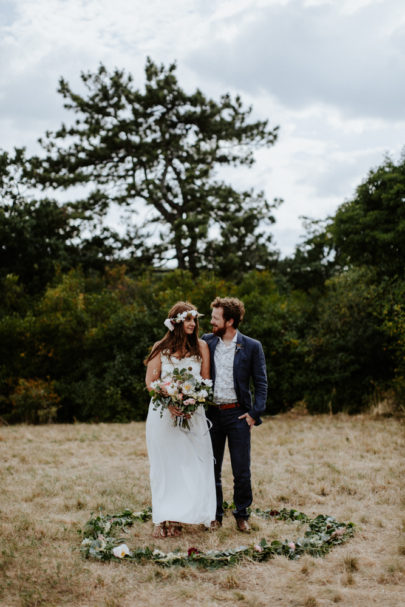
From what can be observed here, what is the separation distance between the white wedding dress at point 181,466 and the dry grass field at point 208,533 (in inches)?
9.6

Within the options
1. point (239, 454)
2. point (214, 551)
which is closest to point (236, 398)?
point (239, 454)

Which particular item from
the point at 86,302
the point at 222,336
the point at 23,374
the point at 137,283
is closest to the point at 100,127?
the point at 137,283

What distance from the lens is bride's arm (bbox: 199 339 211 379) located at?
17.7ft

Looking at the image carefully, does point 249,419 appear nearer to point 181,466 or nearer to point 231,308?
point 181,466

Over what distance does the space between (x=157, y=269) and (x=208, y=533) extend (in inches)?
749

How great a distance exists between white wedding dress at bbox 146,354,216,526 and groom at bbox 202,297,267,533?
174 millimetres

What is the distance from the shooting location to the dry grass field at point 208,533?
12.5 feet

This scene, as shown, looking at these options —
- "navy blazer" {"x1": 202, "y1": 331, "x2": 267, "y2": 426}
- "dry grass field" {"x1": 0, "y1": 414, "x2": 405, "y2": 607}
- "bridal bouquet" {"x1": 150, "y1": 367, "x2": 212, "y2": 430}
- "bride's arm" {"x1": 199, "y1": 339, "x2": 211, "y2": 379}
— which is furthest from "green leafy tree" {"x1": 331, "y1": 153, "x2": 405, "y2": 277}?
"bridal bouquet" {"x1": 150, "y1": 367, "x2": 212, "y2": 430}

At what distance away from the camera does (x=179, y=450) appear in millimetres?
5309

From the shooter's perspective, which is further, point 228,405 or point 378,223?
point 378,223

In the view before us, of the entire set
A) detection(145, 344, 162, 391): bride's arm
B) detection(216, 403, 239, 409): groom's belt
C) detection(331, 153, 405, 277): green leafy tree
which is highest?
detection(331, 153, 405, 277): green leafy tree

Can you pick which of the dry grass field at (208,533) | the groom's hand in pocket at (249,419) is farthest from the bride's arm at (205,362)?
the dry grass field at (208,533)

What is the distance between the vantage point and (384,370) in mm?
14414

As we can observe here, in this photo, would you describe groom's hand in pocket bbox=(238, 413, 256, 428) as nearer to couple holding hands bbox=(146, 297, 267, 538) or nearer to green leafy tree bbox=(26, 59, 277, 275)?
couple holding hands bbox=(146, 297, 267, 538)
